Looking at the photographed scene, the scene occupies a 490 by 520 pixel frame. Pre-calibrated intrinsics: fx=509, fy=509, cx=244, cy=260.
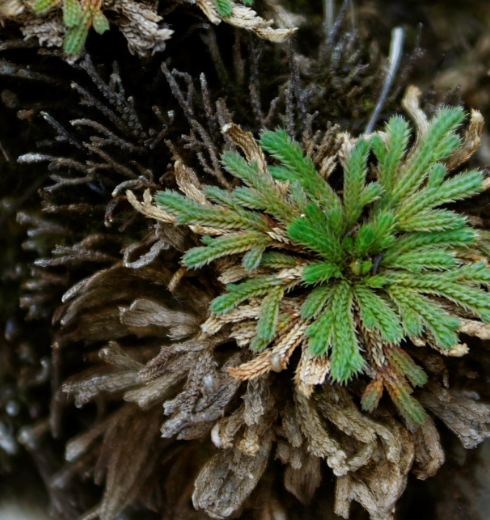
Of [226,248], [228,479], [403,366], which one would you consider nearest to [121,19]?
[226,248]

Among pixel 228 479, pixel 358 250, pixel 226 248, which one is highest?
pixel 358 250

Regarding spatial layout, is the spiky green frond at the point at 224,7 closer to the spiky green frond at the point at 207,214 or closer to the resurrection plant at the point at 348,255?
the resurrection plant at the point at 348,255

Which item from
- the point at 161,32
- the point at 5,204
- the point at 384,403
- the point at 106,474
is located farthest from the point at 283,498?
the point at 161,32

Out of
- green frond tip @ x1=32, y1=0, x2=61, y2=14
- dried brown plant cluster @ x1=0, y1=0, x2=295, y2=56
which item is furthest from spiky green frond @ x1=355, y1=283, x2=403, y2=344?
green frond tip @ x1=32, y1=0, x2=61, y2=14

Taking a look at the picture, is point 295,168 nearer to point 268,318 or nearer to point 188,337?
point 268,318

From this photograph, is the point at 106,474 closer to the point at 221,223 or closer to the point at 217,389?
the point at 217,389

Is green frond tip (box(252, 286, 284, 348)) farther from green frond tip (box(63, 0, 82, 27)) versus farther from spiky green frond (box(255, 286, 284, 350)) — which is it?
green frond tip (box(63, 0, 82, 27))
